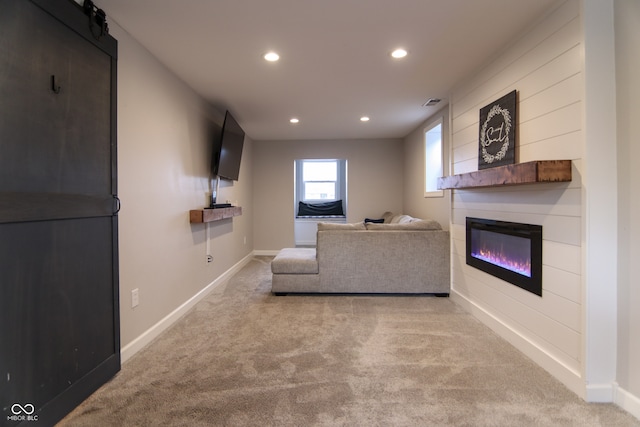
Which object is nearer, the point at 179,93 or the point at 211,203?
the point at 179,93

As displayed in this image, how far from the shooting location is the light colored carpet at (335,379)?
1514mm

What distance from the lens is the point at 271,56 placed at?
2.47 metres

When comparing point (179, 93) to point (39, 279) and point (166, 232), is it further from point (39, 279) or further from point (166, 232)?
point (39, 279)

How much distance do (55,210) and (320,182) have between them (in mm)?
6517

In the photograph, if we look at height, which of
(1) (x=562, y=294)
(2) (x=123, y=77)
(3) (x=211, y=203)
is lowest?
(1) (x=562, y=294)

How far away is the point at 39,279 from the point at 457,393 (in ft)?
6.99

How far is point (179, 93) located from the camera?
290cm

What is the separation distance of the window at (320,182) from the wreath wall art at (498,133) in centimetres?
520

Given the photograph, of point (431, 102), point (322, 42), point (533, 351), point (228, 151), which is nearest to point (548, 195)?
point (533, 351)

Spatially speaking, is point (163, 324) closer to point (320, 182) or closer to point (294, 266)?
point (294, 266)

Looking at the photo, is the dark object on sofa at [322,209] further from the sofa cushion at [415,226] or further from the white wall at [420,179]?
the sofa cushion at [415,226]

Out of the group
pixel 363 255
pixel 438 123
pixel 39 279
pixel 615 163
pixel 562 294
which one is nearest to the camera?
pixel 39 279

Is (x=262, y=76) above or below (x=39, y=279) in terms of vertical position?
above

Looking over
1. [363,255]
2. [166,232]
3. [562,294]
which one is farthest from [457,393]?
[166,232]
